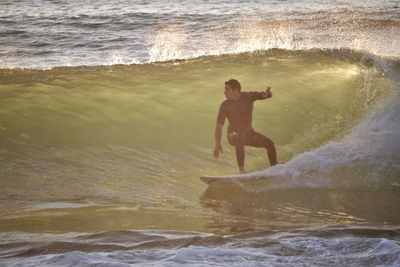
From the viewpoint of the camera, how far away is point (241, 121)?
839 cm

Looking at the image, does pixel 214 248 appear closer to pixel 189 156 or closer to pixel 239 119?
pixel 239 119

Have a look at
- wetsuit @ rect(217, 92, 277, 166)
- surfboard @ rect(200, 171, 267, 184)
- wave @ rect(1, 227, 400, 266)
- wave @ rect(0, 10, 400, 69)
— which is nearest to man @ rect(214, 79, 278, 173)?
wetsuit @ rect(217, 92, 277, 166)

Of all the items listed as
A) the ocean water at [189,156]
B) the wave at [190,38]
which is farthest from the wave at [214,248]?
the wave at [190,38]

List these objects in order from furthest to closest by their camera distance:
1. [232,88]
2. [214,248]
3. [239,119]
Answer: [239,119] → [232,88] → [214,248]

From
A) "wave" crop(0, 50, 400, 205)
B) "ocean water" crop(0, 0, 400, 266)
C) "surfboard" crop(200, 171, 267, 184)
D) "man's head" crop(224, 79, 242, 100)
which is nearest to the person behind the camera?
"ocean water" crop(0, 0, 400, 266)

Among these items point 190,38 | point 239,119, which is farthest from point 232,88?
point 190,38

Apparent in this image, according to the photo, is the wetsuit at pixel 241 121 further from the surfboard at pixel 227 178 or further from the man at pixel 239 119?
the surfboard at pixel 227 178

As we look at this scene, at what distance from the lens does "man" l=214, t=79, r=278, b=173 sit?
8250 millimetres

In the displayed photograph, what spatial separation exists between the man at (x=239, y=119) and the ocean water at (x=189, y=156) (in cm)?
48

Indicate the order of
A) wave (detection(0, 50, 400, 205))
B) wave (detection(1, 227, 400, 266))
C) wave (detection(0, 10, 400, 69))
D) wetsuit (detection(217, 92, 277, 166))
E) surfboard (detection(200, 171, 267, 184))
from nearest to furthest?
wave (detection(1, 227, 400, 266))
surfboard (detection(200, 171, 267, 184))
wetsuit (detection(217, 92, 277, 166))
wave (detection(0, 50, 400, 205))
wave (detection(0, 10, 400, 69))

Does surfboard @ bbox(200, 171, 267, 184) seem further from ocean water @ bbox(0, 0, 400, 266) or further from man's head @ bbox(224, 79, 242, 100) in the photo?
man's head @ bbox(224, 79, 242, 100)

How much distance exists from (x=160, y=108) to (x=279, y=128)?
91.0 inches

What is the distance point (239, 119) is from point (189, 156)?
1664 mm

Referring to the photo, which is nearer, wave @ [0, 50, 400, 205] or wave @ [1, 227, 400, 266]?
wave @ [1, 227, 400, 266]
